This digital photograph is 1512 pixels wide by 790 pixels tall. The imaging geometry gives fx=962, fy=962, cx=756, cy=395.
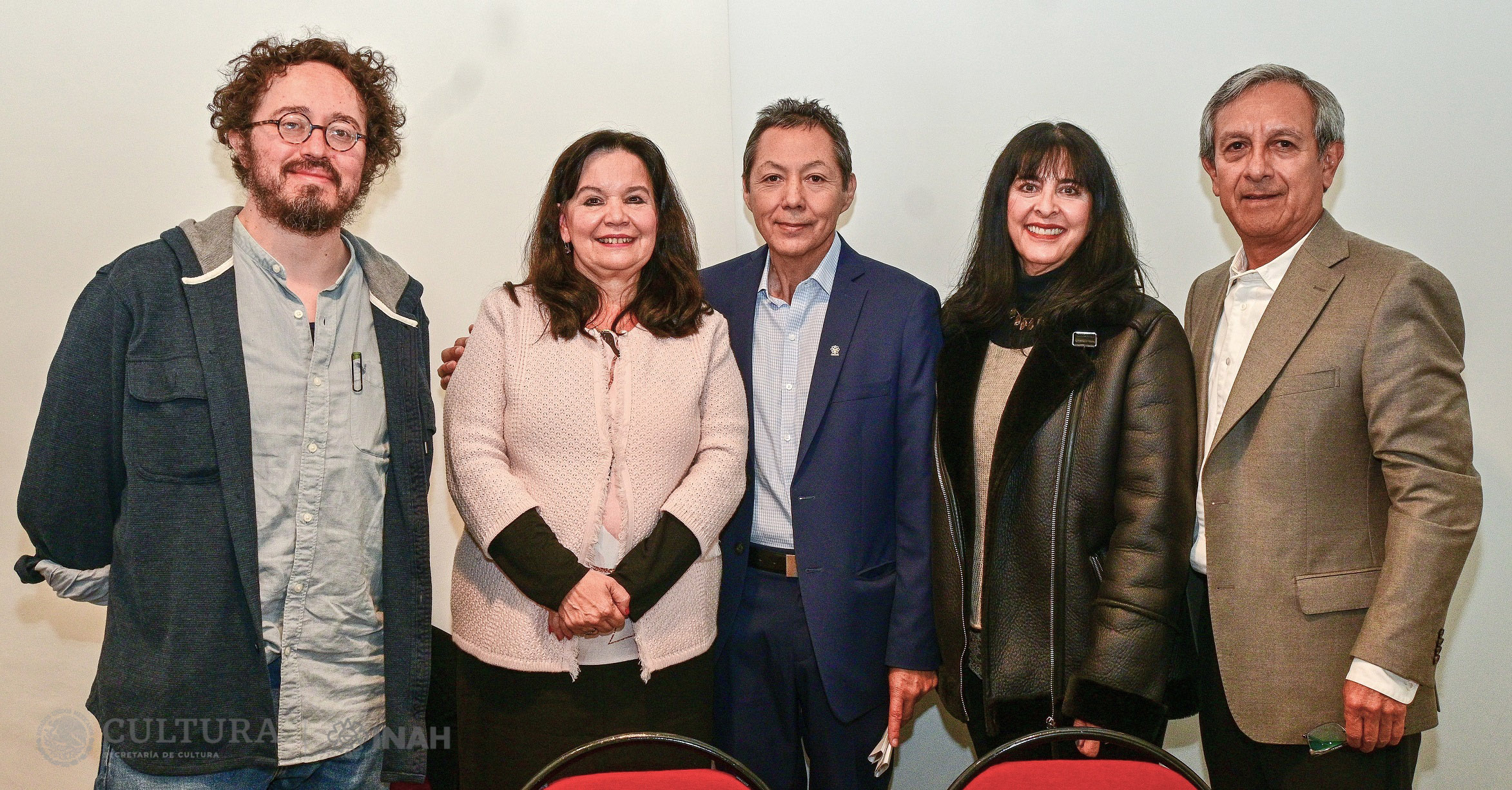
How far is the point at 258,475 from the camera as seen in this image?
1926 millimetres

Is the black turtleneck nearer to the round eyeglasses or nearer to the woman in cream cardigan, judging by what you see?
the woman in cream cardigan

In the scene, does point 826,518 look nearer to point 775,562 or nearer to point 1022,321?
point 775,562

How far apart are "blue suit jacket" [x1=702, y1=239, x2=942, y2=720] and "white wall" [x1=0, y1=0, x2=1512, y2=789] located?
3.63 feet

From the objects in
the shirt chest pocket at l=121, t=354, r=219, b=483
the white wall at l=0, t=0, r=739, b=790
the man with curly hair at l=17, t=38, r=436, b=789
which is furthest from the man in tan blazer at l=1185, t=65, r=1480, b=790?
the white wall at l=0, t=0, r=739, b=790

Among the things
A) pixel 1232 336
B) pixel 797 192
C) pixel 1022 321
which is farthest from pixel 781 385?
pixel 1232 336

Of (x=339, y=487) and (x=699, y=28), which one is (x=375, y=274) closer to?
(x=339, y=487)

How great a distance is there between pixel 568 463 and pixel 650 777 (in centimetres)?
77

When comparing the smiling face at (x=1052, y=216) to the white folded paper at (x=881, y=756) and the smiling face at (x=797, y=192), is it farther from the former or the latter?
the white folded paper at (x=881, y=756)

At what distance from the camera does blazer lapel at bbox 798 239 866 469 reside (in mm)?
2396

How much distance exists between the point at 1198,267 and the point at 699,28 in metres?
1.99

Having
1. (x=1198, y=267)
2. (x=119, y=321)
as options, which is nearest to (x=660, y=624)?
(x=119, y=321)

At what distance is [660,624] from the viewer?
2115mm

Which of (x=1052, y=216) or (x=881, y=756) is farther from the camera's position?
(x=881, y=756)

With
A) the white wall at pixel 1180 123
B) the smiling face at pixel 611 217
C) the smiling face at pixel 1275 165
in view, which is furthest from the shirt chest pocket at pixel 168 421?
the white wall at pixel 1180 123
